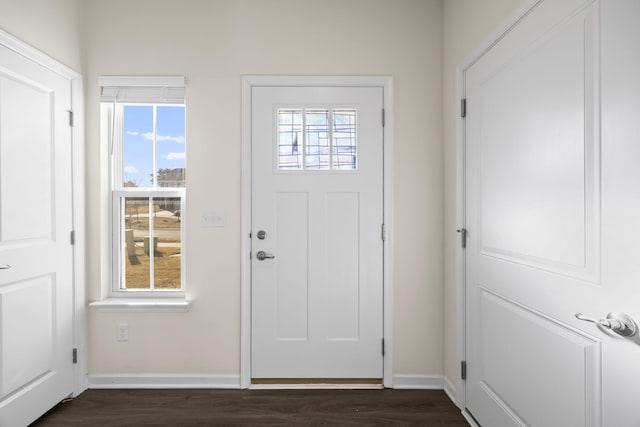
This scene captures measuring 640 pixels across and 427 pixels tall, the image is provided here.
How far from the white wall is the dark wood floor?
0.59 ft

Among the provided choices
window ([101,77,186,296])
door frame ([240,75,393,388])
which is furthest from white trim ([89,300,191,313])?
door frame ([240,75,393,388])

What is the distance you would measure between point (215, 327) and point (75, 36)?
2183 mm

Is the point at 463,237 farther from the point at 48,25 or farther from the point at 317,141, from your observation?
the point at 48,25

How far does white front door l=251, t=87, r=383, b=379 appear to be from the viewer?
8.73ft

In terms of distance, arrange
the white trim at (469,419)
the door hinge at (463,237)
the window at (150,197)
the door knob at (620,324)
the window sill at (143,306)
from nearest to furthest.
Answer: the door knob at (620,324)
the white trim at (469,419)
the door hinge at (463,237)
the window sill at (143,306)
the window at (150,197)

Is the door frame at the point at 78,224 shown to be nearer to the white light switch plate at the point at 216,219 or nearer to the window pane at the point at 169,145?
the window pane at the point at 169,145

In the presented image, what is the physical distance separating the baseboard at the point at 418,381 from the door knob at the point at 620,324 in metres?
1.65

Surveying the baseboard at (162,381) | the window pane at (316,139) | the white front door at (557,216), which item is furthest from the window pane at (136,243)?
the white front door at (557,216)

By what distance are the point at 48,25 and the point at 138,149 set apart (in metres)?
0.88

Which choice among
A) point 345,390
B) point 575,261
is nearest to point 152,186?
point 345,390

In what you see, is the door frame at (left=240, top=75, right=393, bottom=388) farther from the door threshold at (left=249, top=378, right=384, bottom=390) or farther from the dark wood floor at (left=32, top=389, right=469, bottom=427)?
the dark wood floor at (left=32, top=389, right=469, bottom=427)

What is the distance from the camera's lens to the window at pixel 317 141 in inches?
105

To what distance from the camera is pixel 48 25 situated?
7.53 ft

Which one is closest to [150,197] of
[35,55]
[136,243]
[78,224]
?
[136,243]
